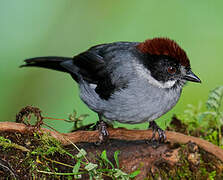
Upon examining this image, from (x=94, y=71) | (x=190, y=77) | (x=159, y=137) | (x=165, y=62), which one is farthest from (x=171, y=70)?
(x=94, y=71)

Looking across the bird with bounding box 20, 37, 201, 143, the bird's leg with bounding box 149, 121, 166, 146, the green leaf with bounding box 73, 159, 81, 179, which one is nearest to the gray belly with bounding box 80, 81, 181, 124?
the bird with bounding box 20, 37, 201, 143

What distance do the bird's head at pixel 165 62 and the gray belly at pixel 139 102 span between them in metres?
0.09

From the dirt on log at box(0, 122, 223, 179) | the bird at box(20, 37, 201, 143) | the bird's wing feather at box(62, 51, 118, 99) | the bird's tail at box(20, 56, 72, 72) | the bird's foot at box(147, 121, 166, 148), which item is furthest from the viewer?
the bird's tail at box(20, 56, 72, 72)

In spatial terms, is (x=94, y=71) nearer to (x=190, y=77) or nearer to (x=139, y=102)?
(x=139, y=102)

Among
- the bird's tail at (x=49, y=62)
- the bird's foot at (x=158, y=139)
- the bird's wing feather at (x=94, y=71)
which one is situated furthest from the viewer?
the bird's tail at (x=49, y=62)

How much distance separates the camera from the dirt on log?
85.6 inches

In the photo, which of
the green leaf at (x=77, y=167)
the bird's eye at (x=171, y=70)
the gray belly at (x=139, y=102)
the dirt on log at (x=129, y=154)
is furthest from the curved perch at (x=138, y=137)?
the bird's eye at (x=171, y=70)

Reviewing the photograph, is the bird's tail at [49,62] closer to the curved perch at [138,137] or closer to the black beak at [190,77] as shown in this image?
the curved perch at [138,137]

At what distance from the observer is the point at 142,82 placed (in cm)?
300

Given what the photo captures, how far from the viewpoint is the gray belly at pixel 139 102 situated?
9.66 ft

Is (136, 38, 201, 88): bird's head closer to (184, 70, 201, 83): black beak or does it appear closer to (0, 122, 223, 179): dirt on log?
(184, 70, 201, 83): black beak

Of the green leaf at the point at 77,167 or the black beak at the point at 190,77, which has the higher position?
the black beak at the point at 190,77

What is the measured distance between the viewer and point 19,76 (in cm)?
467

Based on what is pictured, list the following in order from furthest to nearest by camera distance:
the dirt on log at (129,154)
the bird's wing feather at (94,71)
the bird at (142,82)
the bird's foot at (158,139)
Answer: the bird's wing feather at (94,71)
the bird at (142,82)
the bird's foot at (158,139)
the dirt on log at (129,154)
